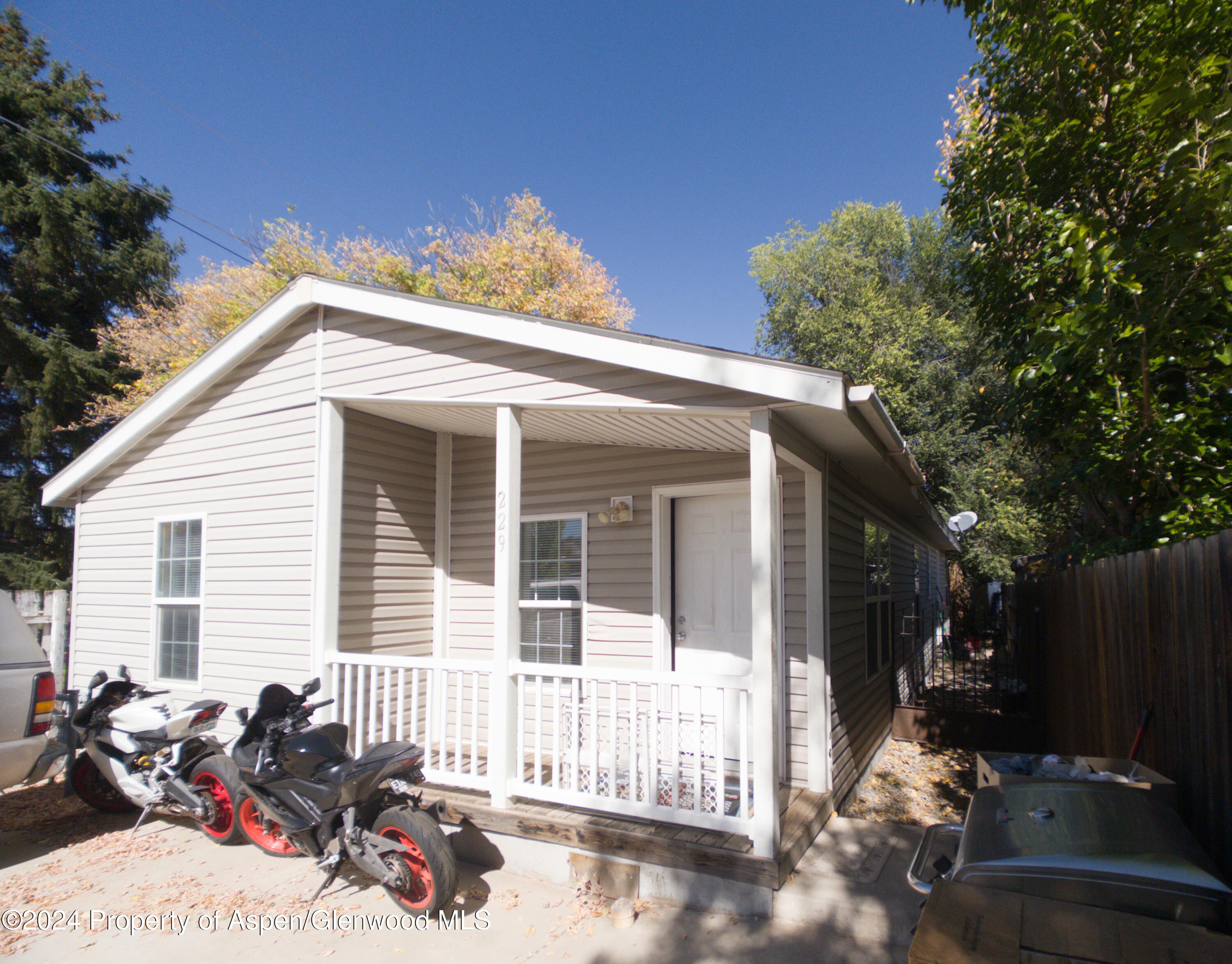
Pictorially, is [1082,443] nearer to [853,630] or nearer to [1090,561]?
[1090,561]

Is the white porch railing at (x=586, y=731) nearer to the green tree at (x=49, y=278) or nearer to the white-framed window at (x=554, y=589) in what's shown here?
the white-framed window at (x=554, y=589)

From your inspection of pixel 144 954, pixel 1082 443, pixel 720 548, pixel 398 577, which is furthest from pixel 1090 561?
pixel 144 954

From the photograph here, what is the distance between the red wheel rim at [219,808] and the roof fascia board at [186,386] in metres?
3.14


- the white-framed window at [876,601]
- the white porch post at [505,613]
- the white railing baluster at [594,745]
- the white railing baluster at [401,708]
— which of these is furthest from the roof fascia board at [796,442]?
the white railing baluster at [401,708]

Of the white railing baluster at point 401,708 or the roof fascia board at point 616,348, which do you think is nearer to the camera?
the roof fascia board at point 616,348

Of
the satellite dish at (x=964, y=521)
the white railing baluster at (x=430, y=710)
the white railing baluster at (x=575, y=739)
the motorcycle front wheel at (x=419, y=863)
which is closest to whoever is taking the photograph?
the motorcycle front wheel at (x=419, y=863)

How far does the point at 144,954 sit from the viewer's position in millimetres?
3359

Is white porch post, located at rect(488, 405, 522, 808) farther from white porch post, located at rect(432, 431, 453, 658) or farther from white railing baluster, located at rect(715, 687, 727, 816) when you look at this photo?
white porch post, located at rect(432, 431, 453, 658)

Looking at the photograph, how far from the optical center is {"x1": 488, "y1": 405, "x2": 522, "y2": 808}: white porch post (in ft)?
13.9

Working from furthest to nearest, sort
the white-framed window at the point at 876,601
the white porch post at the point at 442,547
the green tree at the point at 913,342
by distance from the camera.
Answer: the green tree at the point at 913,342
the white-framed window at the point at 876,601
the white porch post at the point at 442,547

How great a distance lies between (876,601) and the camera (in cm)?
718

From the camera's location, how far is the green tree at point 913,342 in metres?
17.0

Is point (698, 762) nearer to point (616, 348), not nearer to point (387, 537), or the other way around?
point (616, 348)

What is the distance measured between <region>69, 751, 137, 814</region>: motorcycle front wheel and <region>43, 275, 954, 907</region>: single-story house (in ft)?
2.96
